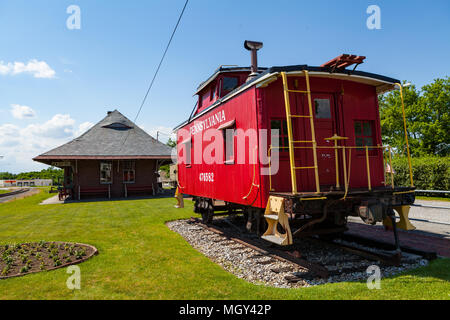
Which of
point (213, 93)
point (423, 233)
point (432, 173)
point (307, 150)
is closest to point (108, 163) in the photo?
point (213, 93)

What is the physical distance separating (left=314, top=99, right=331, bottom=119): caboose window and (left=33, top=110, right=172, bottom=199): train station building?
63.3ft

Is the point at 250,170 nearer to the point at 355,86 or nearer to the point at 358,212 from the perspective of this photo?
the point at 358,212

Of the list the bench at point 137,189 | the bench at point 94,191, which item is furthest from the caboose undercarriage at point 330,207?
the bench at point 94,191

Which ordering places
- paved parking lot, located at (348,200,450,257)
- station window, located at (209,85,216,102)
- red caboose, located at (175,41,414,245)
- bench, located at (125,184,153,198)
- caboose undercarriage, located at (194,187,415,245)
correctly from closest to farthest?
caboose undercarriage, located at (194,187,415,245), red caboose, located at (175,41,414,245), paved parking lot, located at (348,200,450,257), station window, located at (209,85,216,102), bench, located at (125,184,153,198)

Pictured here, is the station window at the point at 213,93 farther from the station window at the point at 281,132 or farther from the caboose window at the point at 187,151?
the station window at the point at 281,132

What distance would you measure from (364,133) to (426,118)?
3264 centimetres

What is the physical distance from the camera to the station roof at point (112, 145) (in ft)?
74.6

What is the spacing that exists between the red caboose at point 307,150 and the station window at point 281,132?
0.07 feet

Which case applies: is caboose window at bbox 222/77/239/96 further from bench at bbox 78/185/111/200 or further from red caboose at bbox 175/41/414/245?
bench at bbox 78/185/111/200

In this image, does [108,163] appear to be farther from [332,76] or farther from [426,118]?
[426,118]

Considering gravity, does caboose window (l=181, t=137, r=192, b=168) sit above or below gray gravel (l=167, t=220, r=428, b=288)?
above

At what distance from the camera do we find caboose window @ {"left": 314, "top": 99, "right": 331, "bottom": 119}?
6.54 m

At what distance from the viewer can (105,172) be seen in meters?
24.3

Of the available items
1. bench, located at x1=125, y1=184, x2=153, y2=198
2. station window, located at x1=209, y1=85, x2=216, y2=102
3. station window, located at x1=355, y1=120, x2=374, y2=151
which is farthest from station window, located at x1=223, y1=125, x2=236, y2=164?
bench, located at x1=125, y1=184, x2=153, y2=198
